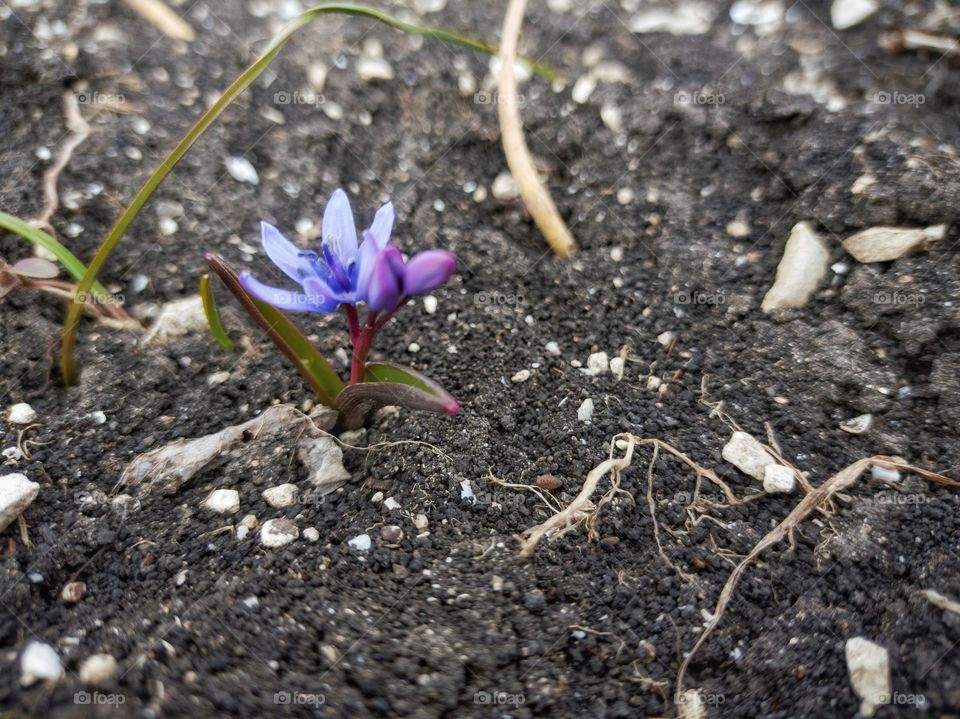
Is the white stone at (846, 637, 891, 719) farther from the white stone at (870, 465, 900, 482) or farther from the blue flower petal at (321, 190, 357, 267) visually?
the blue flower petal at (321, 190, 357, 267)

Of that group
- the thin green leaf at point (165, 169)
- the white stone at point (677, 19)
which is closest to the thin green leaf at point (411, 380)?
the thin green leaf at point (165, 169)

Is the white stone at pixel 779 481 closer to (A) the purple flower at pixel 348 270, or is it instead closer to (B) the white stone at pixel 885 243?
(B) the white stone at pixel 885 243

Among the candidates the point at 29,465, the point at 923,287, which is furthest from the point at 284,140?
the point at 923,287

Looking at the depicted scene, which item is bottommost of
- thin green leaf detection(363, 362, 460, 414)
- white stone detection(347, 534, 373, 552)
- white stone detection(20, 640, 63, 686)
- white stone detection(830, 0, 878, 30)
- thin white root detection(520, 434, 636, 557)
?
thin white root detection(520, 434, 636, 557)

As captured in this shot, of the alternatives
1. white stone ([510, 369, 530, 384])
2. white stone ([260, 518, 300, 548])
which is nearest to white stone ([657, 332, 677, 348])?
white stone ([510, 369, 530, 384])

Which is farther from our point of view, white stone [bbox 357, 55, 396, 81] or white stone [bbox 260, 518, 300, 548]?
white stone [bbox 357, 55, 396, 81]

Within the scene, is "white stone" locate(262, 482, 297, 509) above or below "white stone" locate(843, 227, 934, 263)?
above

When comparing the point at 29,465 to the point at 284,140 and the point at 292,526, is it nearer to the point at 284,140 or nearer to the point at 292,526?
the point at 292,526
